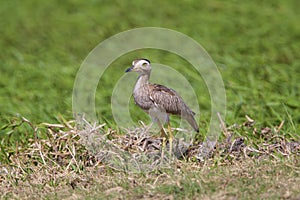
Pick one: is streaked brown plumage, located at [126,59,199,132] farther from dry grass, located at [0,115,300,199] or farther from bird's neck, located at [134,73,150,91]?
dry grass, located at [0,115,300,199]

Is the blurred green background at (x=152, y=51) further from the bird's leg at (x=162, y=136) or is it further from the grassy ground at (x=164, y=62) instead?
the bird's leg at (x=162, y=136)

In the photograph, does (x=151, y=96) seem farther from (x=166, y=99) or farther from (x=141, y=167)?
(x=141, y=167)

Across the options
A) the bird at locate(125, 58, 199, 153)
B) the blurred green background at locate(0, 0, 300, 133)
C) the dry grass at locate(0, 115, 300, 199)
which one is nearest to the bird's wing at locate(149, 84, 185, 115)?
the bird at locate(125, 58, 199, 153)

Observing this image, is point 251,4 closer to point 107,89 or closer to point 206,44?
point 206,44

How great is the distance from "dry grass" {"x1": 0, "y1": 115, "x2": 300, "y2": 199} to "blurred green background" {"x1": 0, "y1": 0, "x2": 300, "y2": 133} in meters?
0.82

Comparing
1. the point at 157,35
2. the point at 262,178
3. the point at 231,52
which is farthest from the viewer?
the point at 157,35

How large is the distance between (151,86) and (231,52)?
425cm

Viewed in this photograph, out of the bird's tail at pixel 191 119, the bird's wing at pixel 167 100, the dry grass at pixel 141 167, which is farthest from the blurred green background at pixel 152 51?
the bird's wing at pixel 167 100

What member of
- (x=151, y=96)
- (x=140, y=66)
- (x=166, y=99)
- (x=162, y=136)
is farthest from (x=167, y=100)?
(x=162, y=136)

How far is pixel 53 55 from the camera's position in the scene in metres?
9.26

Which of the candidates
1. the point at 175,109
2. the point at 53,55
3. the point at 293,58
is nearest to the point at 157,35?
the point at 53,55

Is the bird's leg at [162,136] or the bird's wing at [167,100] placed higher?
the bird's wing at [167,100]

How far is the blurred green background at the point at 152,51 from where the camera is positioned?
22.6ft

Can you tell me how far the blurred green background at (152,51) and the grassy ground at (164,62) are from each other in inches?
0.6
